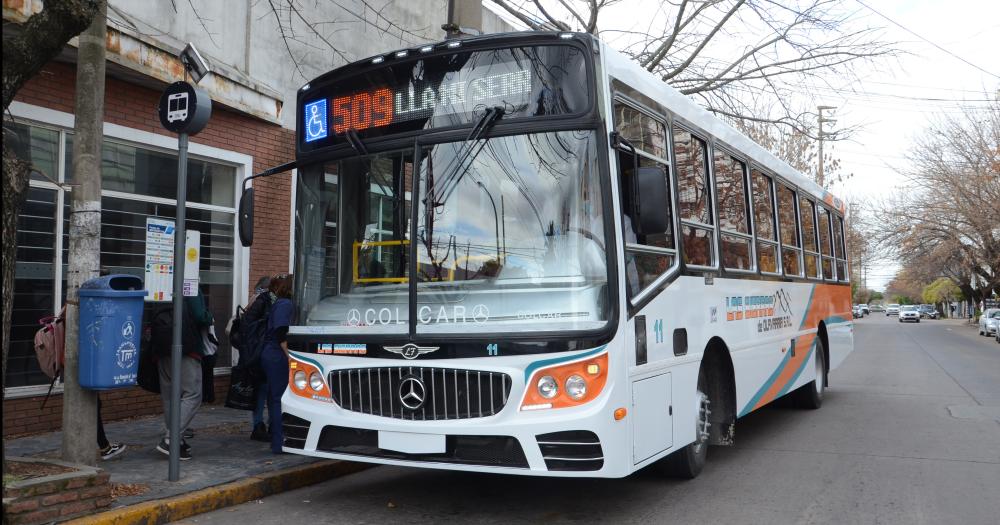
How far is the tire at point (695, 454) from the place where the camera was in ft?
20.8

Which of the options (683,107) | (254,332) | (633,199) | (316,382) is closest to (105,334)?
(316,382)

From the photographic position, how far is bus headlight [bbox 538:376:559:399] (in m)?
4.87

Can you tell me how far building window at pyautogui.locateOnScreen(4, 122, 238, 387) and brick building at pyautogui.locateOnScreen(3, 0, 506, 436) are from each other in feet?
0.04

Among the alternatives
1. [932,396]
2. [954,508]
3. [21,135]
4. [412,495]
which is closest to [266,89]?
[21,135]

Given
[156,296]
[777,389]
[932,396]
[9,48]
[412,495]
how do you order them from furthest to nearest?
[932,396], [777,389], [156,296], [412,495], [9,48]

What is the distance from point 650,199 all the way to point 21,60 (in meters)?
3.96

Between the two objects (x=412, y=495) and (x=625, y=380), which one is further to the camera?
(x=412, y=495)

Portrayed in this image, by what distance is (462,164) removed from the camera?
5.30 metres

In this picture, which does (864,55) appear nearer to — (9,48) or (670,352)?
(670,352)

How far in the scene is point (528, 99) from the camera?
518cm

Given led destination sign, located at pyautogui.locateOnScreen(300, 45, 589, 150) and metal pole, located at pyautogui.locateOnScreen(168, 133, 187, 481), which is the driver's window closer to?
led destination sign, located at pyautogui.locateOnScreen(300, 45, 589, 150)

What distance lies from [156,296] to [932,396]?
11.6 m

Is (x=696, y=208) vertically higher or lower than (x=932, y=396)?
higher

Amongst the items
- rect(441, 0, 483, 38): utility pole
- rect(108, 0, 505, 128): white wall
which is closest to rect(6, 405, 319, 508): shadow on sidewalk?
rect(108, 0, 505, 128): white wall
